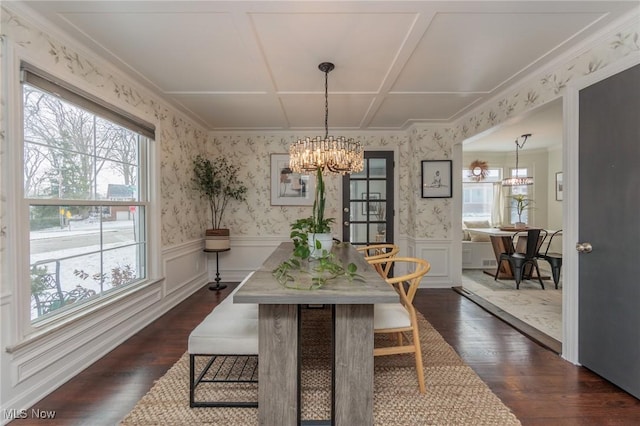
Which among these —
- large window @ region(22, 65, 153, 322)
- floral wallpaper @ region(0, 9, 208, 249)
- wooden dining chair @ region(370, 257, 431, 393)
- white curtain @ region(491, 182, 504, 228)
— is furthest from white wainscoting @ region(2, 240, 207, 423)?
white curtain @ region(491, 182, 504, 228)

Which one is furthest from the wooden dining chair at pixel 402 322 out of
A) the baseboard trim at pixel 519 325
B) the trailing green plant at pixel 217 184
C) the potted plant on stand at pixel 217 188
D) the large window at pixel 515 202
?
the large window at pixel 515 202

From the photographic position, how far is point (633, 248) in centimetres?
170

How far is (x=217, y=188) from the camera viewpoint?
4.10 m

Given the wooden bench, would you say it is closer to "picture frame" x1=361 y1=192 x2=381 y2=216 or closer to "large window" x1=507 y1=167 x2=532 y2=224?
"picture frame" x1=361 y1=192 x2=381 y2=216

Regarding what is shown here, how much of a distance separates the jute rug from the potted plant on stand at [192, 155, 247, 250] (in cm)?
192

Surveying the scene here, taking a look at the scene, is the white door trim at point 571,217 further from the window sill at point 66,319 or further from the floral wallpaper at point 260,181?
the window sill at point 66,319

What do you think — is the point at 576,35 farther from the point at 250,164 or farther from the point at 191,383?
the point at 250,164

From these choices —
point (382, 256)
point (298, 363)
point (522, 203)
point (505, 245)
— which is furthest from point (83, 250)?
point (522, 203)

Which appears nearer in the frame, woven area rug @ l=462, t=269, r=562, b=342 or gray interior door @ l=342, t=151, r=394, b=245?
woven area rug @ l=462, t=269, r=562, b=342

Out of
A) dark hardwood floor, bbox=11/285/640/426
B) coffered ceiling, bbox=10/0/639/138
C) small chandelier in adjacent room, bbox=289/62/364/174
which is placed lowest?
dark hardwood floor, bbox=11/285/640/426

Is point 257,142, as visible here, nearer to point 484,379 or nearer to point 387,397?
point 387,397

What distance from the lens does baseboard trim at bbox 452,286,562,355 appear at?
2365 millimetres

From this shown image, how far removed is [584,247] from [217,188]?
3.99 metres

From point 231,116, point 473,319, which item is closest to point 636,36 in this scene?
point 473,319
